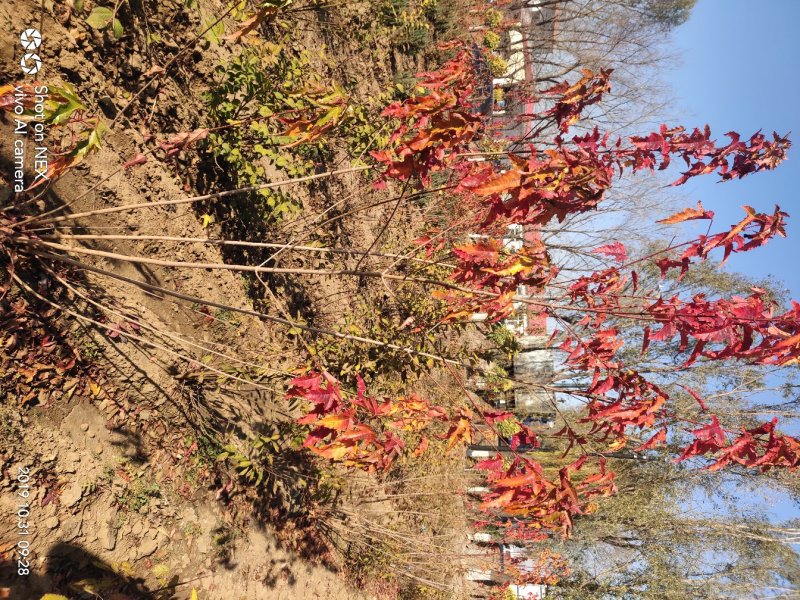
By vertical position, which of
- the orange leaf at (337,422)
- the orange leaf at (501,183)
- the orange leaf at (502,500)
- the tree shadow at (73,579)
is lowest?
the tree shadow at (73,579)

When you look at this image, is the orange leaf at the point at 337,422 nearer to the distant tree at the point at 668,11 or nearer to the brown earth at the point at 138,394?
the brown earth at the point at 138,394

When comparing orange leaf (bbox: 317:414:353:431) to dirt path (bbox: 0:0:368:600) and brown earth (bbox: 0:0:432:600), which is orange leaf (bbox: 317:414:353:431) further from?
dirt path (bbox: 0:0:368:600)

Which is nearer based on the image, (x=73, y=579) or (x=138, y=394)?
(x=73, y=579)

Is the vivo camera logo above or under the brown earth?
above

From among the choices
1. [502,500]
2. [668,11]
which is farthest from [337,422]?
[668,11]

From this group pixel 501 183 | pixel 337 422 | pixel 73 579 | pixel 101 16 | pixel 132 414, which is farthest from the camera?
pixel 132 414

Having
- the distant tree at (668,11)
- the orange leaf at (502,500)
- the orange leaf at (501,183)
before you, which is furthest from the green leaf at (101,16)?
the distant tree at (668,11)

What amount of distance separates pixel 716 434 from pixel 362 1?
672 cm

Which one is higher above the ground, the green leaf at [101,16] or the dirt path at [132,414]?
the green leaf at [101,16]

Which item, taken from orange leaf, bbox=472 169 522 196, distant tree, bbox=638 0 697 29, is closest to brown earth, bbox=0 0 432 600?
orange leaf, bbox=472 169 522 196

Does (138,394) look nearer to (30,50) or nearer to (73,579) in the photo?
(73,579)

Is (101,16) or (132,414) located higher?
(101,16)

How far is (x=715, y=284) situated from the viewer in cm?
1009

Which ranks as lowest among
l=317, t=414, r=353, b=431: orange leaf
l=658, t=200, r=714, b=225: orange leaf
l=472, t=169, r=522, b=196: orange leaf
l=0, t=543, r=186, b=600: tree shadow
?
l=0, t=543, r=186, b=600: tree shadow
